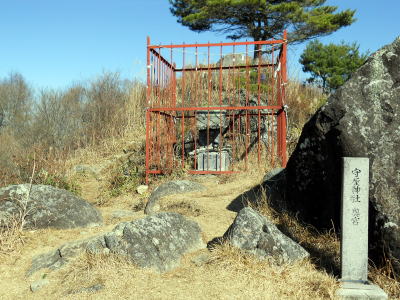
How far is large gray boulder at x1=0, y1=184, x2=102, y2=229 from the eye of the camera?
5414 mm

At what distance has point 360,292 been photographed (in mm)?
3479

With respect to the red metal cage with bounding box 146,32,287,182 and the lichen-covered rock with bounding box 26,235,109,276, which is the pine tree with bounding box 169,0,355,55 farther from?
the lichen-covered rock with bounding box 26,235,109,276

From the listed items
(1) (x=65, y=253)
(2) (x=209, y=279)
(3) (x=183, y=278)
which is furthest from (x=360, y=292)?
(1) (x=65, y=253)

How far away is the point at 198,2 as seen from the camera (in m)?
17.5

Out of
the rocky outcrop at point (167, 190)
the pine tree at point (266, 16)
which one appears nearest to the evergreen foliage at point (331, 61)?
the pine tree at point (266, 16)

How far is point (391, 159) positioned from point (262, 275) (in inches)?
62.3

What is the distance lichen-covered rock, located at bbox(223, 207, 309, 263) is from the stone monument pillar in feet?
1.80

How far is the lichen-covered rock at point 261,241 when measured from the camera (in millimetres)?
4055

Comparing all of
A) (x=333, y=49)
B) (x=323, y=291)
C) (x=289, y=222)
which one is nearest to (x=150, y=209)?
(x=289, y=222)

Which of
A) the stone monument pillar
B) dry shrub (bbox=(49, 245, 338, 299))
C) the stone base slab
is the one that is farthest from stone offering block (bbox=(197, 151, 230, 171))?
the stone base slab

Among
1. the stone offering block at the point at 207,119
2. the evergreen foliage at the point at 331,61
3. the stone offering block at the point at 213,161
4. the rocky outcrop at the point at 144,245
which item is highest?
the evergreen foliage at the point at 331,61

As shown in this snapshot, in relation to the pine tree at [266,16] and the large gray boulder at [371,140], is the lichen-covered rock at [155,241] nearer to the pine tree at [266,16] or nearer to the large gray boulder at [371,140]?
the large gray boulder at [371,140]

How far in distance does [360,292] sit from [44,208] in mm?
3953

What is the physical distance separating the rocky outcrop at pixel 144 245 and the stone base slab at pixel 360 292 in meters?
1.58
